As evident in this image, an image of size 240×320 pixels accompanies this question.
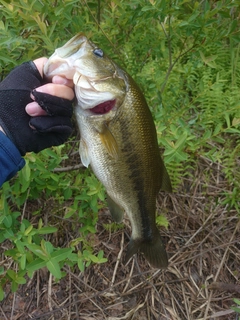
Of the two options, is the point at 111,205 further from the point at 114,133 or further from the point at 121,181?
the point at 114,133

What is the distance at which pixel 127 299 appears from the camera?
2.97m

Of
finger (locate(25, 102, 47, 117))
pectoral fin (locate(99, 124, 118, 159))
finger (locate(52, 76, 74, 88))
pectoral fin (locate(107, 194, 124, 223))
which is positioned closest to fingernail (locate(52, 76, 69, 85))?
finger (locate(52, 76, 74, 88))

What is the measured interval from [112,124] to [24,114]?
483mm

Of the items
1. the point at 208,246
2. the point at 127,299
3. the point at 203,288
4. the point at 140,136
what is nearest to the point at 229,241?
the point at 208,246

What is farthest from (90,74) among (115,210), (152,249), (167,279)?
(167,279)

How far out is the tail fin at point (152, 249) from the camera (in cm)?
250

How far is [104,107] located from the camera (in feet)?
6.15

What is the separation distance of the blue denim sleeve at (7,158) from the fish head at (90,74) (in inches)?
15.9

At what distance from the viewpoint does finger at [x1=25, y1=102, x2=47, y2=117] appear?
5.57 ft

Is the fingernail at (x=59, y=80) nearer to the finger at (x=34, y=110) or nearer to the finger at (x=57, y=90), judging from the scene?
the finger at (x=57, y=90)

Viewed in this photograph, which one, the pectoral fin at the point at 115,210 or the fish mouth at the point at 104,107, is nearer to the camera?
the fish mouth at the point at 104,107

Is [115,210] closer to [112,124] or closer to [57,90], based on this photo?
[112,124]

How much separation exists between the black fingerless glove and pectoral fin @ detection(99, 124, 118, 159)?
0.73ft

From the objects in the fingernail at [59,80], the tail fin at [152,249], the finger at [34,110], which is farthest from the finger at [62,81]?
the tail fin at [152,249]
